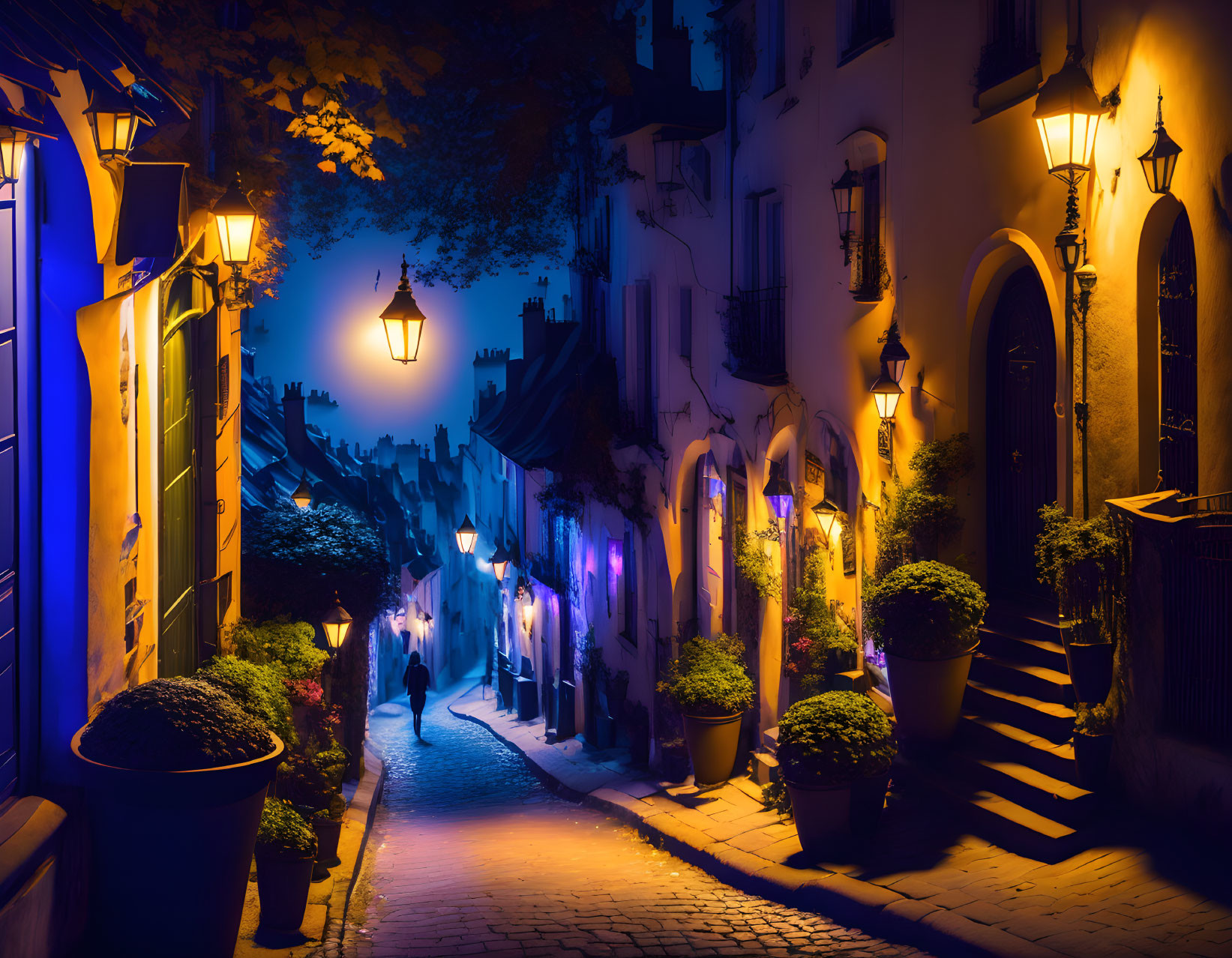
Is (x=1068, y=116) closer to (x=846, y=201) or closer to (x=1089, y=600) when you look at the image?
(x=1089, y=600)

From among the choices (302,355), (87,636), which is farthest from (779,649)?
(302,355)

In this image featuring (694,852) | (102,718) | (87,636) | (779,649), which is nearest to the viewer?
(102,718)

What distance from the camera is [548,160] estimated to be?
68.2ft

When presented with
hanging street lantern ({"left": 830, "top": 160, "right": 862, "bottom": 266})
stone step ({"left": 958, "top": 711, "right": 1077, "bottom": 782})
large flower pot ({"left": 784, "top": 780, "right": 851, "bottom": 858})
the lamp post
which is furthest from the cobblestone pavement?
hanging street lantern ({"left": 830, "top": 160, "right": 862, "bottom": 266})

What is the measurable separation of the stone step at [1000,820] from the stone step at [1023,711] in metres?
0.60

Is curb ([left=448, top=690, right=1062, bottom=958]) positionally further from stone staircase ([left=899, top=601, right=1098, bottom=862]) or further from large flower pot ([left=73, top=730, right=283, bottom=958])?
large flower pot ([left=73, top=730, right=283, bottom=958])

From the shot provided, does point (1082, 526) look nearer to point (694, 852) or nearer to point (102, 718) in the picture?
point (694, 852)

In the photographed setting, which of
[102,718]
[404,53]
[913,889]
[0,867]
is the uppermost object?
[404,53]

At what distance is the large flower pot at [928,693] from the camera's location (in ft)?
27.3

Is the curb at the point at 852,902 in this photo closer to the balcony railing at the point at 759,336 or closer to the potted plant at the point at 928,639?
the potted plant at the point at 928,639

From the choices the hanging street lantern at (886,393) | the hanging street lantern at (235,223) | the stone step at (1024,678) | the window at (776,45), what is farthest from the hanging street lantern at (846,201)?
the hanging street lantern at (235,223)

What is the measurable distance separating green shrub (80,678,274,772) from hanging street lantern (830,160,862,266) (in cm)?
747

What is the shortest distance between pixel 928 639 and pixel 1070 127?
3.63m

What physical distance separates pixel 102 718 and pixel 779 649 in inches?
334
